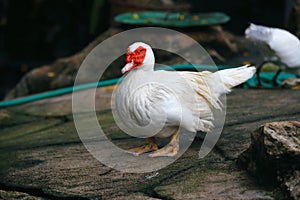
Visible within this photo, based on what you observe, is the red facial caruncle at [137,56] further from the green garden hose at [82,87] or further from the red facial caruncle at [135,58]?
the green garden hose at [82,87]

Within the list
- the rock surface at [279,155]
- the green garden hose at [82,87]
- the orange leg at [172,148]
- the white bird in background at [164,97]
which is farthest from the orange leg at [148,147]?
the green garden hose at [82,87]

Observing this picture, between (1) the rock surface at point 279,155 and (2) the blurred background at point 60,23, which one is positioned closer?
(1) the rock surface at point 279,155

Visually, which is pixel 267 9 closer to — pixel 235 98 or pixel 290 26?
pixel 290 26

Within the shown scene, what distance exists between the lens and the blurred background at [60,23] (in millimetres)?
7832

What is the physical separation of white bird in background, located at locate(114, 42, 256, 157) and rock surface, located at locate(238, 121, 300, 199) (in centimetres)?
52

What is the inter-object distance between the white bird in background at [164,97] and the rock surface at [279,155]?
517 millimetres

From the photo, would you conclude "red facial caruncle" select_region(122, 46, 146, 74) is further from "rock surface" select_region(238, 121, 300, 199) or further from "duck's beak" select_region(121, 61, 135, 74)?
"rock surface" select_region(238, 121, 300, 199)

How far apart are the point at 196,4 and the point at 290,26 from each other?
216cm

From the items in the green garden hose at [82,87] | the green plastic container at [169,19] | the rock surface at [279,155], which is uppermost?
the green plastic container at [169,19]

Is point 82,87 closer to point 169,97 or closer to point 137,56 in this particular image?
point 137,56

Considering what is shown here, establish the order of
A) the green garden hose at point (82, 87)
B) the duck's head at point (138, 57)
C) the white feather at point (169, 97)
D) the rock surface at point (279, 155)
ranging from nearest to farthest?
the rock surface at point (279, 155), the white feather at point (169, 97), the duck's head at point (138, 57), the green garden hose at point (82, 87)

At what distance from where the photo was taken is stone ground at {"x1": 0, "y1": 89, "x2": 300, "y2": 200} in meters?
2.80


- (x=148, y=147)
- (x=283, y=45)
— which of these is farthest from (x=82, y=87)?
(x=148, y=147)

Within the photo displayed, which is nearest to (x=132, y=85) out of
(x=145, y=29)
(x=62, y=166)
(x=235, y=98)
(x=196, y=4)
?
(x=62, y=166)
